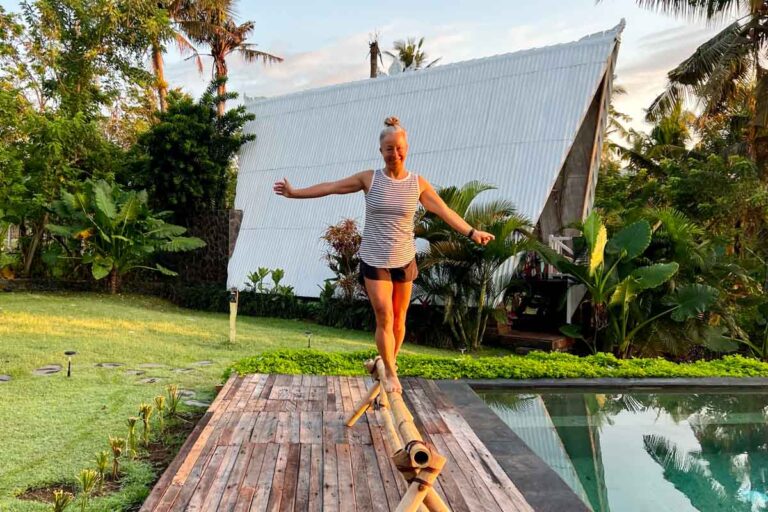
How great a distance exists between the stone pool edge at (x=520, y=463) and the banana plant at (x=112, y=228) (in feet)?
32.3

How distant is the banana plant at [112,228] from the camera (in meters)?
12.5

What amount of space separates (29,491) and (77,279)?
1224cm

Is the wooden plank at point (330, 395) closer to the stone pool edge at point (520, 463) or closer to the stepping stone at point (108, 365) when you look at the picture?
the stone pool edge at point (520, 463)

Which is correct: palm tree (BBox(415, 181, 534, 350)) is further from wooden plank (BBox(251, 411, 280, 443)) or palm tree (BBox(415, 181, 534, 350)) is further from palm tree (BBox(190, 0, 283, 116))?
palm tree (BBox(190, 0, 283, 116))

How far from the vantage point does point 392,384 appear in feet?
10.8

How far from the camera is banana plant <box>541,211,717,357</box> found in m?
8.61

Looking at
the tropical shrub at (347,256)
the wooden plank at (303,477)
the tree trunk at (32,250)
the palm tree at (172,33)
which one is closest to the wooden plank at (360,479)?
the wooden plank at (303,477)

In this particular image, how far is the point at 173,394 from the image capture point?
466 cm

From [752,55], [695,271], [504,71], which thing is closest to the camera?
[695,271]

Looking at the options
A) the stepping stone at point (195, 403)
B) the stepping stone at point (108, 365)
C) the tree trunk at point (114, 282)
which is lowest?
the stepping stone at point (195, 403)

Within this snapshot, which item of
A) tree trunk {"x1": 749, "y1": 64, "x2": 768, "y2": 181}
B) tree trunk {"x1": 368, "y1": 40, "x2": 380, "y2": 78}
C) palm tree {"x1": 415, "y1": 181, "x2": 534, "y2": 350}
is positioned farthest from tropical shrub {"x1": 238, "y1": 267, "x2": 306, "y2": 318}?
tree trunk {"x1": 368, "y1": 40, "x2": 380, "y2": 78}

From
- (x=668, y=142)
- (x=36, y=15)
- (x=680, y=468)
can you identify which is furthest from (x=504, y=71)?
(x=668, y=142)

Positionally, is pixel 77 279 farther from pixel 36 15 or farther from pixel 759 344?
pixel 759 344

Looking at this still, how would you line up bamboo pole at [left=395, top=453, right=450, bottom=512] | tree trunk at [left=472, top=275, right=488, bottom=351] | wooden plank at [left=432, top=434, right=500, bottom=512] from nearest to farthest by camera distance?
bamboo pole at [left=395, top=453, right=450, bottom=512]
wooden plank at [left=432, top=434, right=500, bottom=512]
tree trunk at [left=472, top=275, right=488, bottom=351]
